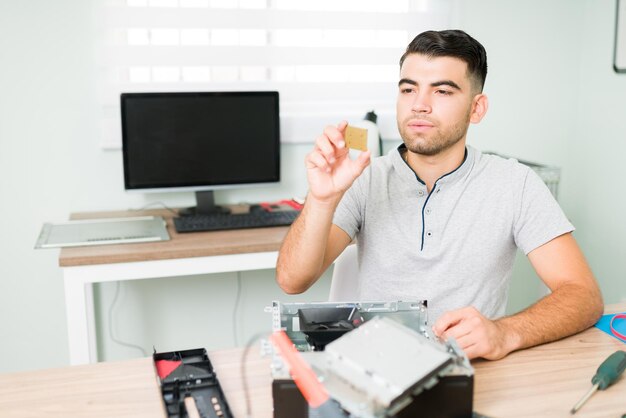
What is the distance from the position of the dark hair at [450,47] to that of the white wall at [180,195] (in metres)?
1.24

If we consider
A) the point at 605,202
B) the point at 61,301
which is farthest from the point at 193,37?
the point at 605,202

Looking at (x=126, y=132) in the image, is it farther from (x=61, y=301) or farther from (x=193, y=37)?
(x=61, y=301)

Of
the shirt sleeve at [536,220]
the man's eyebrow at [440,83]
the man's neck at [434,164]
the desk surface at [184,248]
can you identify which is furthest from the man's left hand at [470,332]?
the desk surface at [184,248]

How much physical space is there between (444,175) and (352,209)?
0.25 meters

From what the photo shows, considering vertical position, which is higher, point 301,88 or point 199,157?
point 301,88

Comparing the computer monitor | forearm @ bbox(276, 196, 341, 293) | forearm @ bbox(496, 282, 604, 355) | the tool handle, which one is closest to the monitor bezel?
the computer monitor

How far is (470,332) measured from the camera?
1219 millimetres

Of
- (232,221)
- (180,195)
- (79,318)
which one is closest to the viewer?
(79,318)

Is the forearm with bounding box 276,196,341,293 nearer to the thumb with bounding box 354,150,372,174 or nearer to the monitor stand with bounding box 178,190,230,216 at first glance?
the thumb with bounding box 354,150,372,174

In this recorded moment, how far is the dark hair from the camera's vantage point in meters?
1.65

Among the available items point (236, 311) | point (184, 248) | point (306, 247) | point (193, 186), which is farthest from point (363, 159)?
point (236, 311)

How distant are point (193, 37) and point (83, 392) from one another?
1.77 metres

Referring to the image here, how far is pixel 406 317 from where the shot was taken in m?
1.16

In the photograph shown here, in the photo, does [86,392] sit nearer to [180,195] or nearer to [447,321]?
[447,321]
